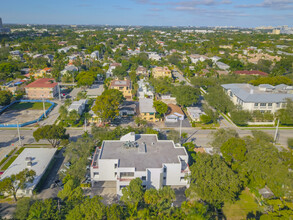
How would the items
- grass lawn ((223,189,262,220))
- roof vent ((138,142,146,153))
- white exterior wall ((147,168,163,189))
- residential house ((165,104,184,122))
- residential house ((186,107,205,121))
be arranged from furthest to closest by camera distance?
residential house ((186,107,205,121))
residential house ((165,104,184,122))
roof vent ((138,142,146,153))
white exterior wall ((147,168,163,189))
grass lawn ((223,189,262,220))

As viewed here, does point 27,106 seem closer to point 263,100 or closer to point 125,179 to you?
point 125,179

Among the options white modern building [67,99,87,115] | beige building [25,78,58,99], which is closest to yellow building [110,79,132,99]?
white modern building [67,99,87,115]

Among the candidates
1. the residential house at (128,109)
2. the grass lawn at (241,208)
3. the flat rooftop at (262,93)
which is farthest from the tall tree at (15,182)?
the flat rooftop at (262,93)

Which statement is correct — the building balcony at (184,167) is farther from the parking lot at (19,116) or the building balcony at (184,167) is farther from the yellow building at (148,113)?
the parking lot at (19,116)

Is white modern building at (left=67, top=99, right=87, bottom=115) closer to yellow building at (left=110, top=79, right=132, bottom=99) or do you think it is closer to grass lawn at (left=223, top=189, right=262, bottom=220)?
Answer: yellow building at (left=110, top=79, right=132, bottom=99)

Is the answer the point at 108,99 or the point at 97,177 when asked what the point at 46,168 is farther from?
the point at 108,99

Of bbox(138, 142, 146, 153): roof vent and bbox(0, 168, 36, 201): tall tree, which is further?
bbox(138, 142, 146, 153): roof vent
